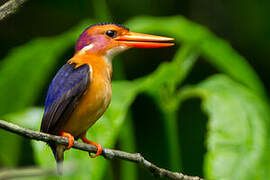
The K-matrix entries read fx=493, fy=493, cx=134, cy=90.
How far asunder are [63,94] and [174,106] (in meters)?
1.31

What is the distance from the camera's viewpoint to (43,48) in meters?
3.25

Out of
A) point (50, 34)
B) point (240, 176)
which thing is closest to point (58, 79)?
point (240, 176)

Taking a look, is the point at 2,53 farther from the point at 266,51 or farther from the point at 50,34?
the point at 266,51

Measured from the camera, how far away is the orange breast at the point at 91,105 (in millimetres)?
1521

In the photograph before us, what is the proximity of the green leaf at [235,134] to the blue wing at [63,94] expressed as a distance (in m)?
0.98

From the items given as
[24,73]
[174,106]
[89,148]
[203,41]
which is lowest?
[89,148]

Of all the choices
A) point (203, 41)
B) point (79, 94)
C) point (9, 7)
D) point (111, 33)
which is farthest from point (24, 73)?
point (9, 7)

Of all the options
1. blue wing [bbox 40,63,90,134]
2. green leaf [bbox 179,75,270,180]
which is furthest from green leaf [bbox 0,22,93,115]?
blue wing [bbox 40,63,90,134]

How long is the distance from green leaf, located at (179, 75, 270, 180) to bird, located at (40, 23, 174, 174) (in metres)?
0.85

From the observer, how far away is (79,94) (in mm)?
1625

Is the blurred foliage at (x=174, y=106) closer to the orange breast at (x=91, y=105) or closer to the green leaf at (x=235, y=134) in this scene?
the green leaf at (x=235, y=134)

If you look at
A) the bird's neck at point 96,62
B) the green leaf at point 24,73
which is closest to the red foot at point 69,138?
the bird's neck at point 96,62

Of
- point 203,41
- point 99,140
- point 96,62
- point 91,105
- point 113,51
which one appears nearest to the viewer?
point 91,105

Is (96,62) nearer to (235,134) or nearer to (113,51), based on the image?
(113,51)
